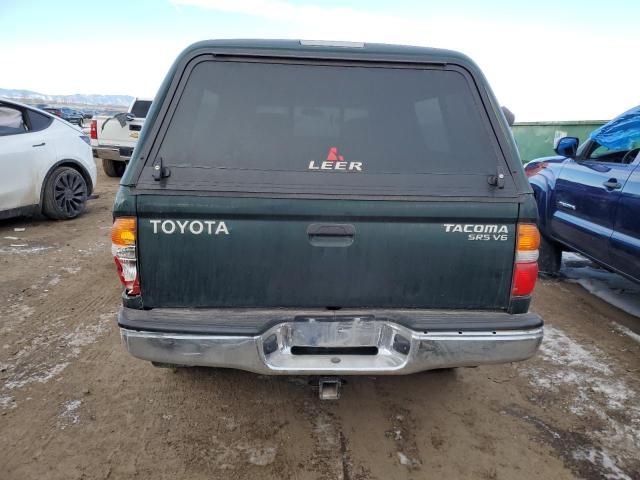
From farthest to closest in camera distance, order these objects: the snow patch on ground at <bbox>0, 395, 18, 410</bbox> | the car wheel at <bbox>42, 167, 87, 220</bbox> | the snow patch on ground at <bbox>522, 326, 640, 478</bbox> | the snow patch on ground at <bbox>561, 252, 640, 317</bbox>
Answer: the car wheel at <bbox>42, 167, 87, 220</bbox> < the snow patch on ground at <bbox>561, 252, 640, 317</bbox> < the snow patch on ground at <bbox>0, 395, 18, 410</bbox> < the snow patch on ground at <bbox>522, 326, 640, 478</bbox>

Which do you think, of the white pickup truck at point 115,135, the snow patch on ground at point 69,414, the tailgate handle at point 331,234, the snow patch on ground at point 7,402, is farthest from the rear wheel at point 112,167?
the tailgate handle at point 331,234

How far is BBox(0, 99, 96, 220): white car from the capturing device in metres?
6.20

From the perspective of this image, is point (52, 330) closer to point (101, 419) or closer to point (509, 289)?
point (101, 419)

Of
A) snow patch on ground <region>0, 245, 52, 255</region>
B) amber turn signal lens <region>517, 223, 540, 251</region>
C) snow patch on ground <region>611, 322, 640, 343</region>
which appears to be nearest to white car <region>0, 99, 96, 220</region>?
snow patch on ground <region>0, 245, 52, 255</region>

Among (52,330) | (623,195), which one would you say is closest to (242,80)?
(52,330)

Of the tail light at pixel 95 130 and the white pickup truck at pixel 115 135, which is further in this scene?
the tail light at pixel 95 130

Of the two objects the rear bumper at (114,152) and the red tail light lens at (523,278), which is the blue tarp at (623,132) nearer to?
the red tail light lens at (523,278)

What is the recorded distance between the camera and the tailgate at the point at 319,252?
216cm

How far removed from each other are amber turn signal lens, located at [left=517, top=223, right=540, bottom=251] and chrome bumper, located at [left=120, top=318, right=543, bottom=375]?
0.40m

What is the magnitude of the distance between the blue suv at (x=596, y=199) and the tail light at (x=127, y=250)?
3.70 m

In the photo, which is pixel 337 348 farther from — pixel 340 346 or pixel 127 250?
pixel 127 250

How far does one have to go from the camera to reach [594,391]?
3178 millimetres

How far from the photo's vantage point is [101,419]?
2721 millimetres

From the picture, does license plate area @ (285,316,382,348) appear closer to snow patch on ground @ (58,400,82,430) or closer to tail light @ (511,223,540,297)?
tail light @ (511,223,540,297)
